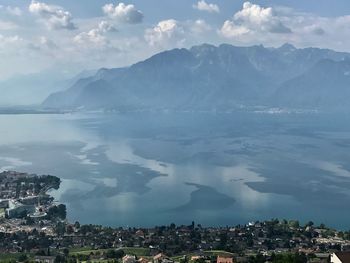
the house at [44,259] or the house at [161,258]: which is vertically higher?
the house at [161,258]

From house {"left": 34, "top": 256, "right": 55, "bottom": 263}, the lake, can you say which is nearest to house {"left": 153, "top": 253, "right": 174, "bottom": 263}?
house {"left": 34, "top": 256, "right": 55, "bottom": 263}

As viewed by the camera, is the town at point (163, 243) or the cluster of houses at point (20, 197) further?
the cluster of houses at point (20, 197)

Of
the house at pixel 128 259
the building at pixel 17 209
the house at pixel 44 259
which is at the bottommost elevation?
the house at pixel 44 259

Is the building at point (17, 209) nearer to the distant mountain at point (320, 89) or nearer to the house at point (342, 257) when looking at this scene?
the house at point (342, 257)

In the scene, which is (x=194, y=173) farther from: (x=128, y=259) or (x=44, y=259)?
(x=128, y=259)

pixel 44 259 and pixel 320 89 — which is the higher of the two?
pixel 320 89

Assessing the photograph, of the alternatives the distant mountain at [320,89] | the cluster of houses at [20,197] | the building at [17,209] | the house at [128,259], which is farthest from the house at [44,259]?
the distant mountain at [320,89]

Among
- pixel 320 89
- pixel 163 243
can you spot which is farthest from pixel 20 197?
pixel 320 89
